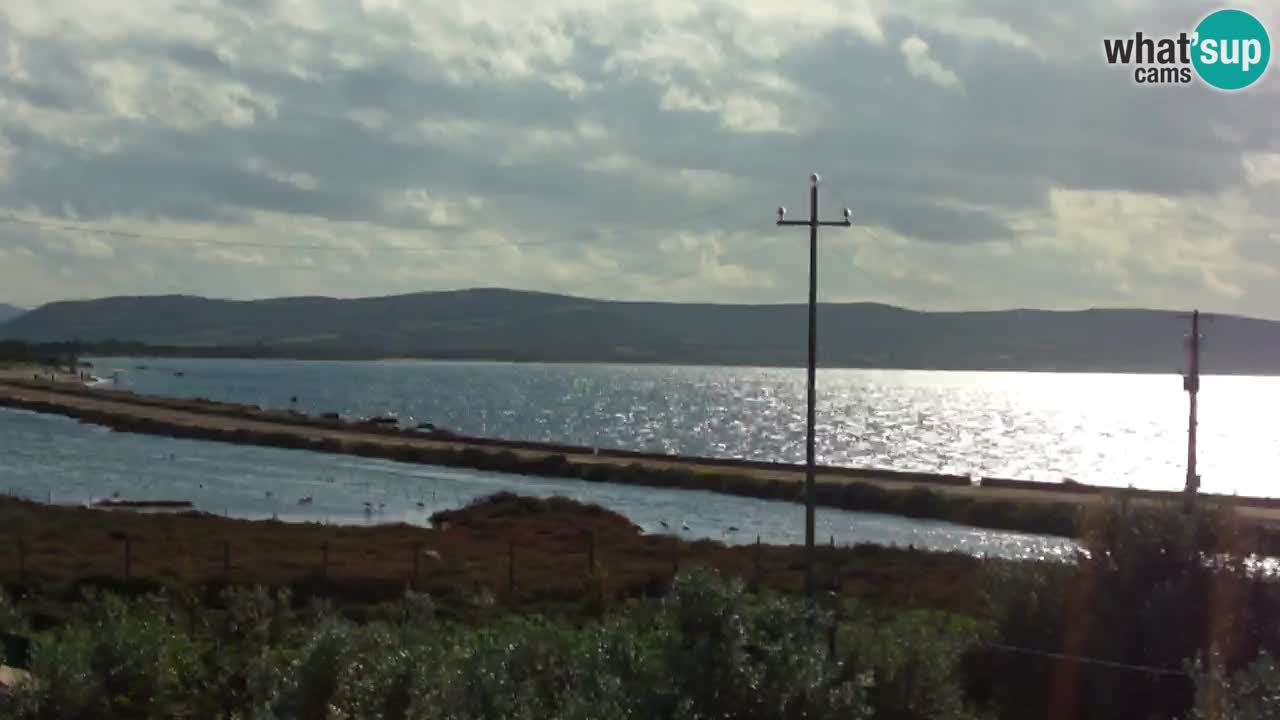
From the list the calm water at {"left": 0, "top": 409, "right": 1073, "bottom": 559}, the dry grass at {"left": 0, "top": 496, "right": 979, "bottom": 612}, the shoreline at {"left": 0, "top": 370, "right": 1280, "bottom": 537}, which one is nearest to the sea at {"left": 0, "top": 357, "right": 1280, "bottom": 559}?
the calm water at {"left": 0, "top": 409, "right": 1073, "bottom": 559}

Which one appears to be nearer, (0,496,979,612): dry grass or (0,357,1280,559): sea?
(0,496,979,612): dry grass

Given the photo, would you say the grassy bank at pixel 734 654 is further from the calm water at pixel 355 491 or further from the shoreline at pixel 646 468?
the calm water at pixel 355 491

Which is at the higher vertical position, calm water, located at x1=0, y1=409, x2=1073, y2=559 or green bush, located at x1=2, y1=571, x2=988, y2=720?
green bush, located at x1=2, y1=571, x2=988, y2=720

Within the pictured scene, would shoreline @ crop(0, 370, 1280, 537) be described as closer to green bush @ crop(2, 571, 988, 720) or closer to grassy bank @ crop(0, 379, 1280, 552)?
grassy bank @ crop(0, 379, 1280, 552)

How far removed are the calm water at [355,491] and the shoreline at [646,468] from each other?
243cm

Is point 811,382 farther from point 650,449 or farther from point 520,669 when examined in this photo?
point 650,449

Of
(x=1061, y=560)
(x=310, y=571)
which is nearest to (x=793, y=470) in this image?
(x=310, y=571)

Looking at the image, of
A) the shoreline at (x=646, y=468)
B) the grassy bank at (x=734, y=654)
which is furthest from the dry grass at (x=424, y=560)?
the shoreline at (x=646, y=468)

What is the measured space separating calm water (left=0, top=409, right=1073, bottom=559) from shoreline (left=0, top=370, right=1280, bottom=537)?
2.43m

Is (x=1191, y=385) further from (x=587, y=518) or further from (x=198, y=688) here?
(x=198, y=688)

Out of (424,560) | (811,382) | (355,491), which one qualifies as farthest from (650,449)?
(811,382)

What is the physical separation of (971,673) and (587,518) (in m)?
47.0

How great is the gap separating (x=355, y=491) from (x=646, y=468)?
80.9 feet

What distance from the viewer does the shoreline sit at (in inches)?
3100
